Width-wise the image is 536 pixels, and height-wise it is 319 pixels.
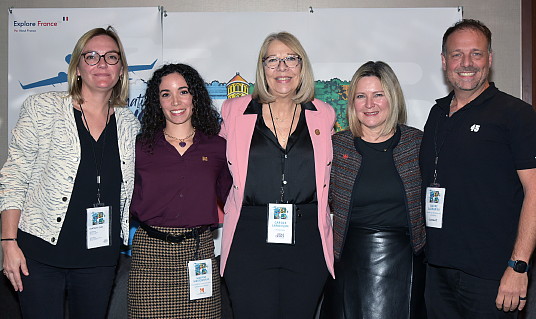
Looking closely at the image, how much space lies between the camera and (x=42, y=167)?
2346mm

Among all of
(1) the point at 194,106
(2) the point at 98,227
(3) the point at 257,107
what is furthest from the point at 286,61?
(2) the point at 98,227

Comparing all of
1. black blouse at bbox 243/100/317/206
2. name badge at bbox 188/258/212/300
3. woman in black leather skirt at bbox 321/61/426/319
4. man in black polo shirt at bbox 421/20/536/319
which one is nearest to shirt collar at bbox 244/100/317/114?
black blouse at bbox 243/100/317/206

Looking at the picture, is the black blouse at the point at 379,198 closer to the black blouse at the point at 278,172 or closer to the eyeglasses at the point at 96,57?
the black blouse at the point at 278,172

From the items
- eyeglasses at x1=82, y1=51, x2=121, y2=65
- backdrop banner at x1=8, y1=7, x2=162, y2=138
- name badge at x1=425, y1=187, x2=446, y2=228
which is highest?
backdrop banner at x1=8, y1=7, x2=162, y2=138

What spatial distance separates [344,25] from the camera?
3.83 meters

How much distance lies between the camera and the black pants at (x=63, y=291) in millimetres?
2244

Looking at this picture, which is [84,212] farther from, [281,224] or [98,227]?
[281,224]

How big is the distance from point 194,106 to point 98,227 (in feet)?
2.69

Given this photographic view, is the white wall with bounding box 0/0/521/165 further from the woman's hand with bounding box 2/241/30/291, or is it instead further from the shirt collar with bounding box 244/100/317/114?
the woman's hand with bounding box 2/241/30/291

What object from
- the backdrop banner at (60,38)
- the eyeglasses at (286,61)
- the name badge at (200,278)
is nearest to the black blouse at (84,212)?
the name badge at (200,278)

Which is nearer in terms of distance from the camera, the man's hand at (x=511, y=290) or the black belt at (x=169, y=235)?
the man's hand at (x=511, y=290)

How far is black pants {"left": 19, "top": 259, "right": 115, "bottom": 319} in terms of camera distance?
88.4 inches

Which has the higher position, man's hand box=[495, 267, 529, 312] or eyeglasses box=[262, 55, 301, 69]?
eyeglasses box=[262, 55, 301, 69]

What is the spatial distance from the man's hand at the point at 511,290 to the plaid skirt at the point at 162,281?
55.5 inches
